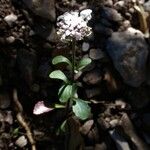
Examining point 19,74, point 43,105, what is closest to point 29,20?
point 19,74

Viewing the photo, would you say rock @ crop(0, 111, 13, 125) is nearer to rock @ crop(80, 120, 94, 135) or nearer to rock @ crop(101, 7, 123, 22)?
rock @ crop(80, 120, 94, 135)

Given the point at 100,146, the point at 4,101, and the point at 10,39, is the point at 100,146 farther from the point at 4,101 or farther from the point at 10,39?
the point at 10,39

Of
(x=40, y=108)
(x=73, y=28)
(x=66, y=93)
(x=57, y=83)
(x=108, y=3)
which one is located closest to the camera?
(x=73, y=28)

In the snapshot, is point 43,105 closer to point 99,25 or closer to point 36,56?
point 36,56

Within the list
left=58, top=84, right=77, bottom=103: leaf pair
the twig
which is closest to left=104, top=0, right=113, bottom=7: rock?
left=58, top=84, right=77, bottom=103: leaf pair

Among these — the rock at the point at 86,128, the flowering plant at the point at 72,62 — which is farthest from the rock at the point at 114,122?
the flowering plant at the point at 72,62

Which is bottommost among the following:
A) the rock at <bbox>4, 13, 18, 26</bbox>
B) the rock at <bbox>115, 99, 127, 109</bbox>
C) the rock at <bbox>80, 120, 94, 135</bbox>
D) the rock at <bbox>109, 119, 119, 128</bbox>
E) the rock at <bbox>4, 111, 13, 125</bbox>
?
the rock at <bbox>4, 111, 13, 125</bbox>

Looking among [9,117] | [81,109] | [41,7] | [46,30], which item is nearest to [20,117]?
[9,117]
